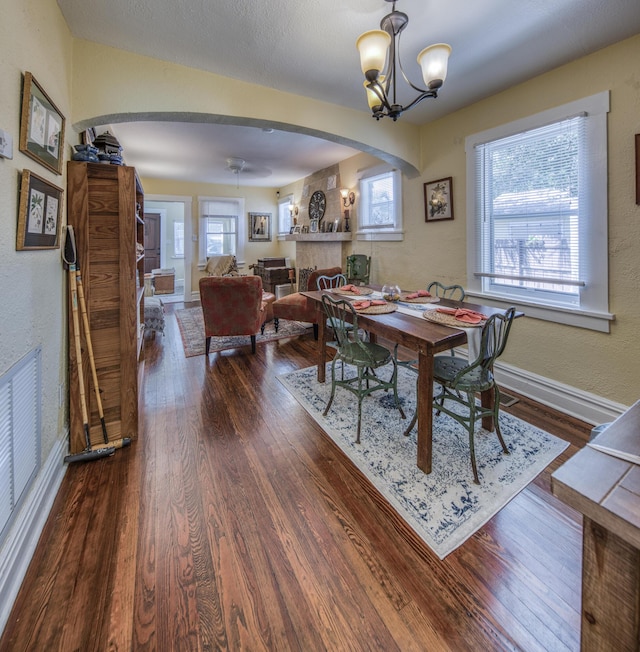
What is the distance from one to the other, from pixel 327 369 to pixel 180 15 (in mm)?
2825

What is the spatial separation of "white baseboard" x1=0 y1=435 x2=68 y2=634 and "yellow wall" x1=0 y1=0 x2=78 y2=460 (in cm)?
12

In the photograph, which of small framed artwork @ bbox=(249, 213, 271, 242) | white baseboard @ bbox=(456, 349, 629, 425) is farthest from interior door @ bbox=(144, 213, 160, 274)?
white baseboard @ bbox=(456, 349, 629, 425)

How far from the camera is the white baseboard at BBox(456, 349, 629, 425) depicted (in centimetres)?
235

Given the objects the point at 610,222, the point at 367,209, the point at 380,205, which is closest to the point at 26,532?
the point at 610,222

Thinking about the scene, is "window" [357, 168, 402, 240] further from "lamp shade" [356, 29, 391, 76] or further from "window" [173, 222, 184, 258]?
"window" [173, 222, 184, 258]

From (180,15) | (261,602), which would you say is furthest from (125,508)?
(180,15)

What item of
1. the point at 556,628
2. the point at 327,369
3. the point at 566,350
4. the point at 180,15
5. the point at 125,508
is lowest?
the point at 556,628

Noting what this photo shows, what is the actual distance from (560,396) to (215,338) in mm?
3863

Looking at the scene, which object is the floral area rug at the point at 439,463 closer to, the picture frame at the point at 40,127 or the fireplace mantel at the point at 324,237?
the picture frame at the point at 40,127

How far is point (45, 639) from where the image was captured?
1055 millimetres

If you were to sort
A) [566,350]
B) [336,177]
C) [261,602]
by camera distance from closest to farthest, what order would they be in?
[261,602], [566,350], [336,177]

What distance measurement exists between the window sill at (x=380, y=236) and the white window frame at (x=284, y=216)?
290 centimetres

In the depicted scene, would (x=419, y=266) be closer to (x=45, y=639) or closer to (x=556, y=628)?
(x=556, y=628)

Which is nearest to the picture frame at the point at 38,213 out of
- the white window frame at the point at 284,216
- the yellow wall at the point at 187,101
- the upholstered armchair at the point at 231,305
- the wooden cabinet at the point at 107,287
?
the wooden cabinet at the point at 107,287
